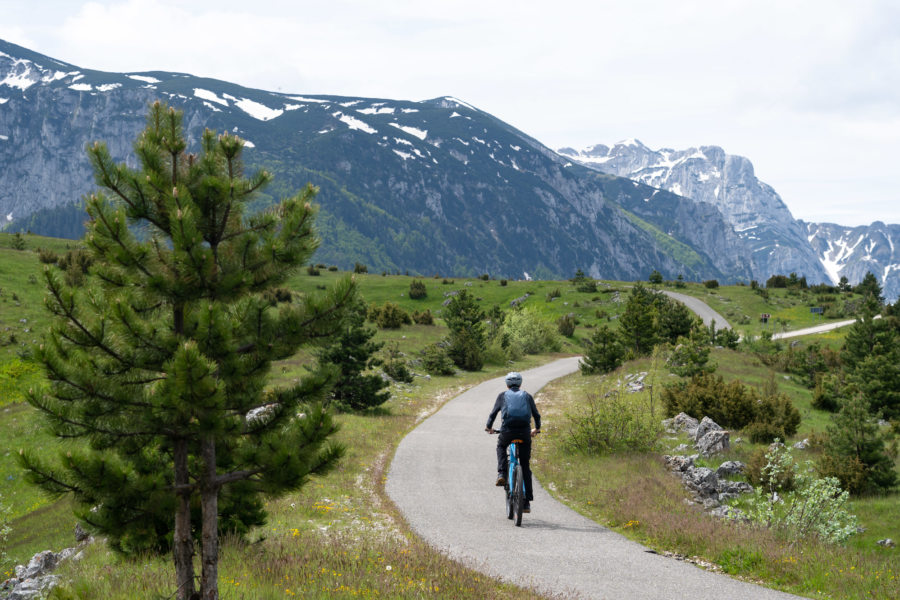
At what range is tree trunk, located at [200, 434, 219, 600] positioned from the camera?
551 cm

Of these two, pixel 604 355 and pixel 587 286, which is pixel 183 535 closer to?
pixel 604 355

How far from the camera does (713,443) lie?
1565cm

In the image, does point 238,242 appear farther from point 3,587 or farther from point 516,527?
point 3,587

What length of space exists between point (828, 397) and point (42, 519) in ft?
100

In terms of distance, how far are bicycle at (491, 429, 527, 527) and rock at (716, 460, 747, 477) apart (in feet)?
21.4

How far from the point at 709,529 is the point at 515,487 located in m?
3.27

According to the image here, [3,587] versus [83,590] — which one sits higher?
[83,590]

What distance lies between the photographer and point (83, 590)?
5.97m

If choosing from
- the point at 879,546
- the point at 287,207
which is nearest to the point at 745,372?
the point at 879,546

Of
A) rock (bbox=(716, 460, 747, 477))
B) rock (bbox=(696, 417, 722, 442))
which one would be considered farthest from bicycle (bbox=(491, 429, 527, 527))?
rock (bbox=(696, 417, 722, 442))

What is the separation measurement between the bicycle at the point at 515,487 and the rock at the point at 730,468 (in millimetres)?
6512

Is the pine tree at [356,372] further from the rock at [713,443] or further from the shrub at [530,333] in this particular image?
the shrub at [530,333]

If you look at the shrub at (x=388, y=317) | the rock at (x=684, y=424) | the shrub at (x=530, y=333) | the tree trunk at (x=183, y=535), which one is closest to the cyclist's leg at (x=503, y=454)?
the tree trunk at (x=183, y=535)

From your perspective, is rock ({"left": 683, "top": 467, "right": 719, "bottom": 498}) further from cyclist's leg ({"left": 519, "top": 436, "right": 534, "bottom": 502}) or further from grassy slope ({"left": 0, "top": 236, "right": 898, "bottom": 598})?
cyclist's leg ({"left": 519, "top": 436, "right": 534, "bottom": 502})
